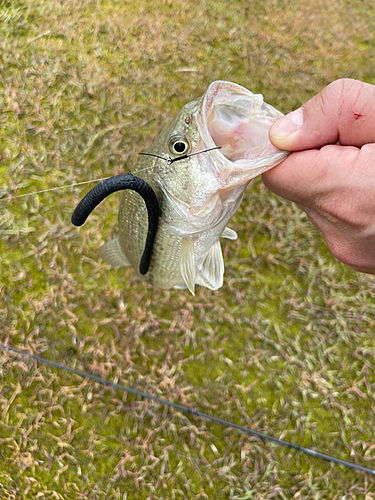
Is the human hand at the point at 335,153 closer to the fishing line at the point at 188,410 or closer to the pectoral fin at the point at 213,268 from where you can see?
the pectoral fin at the point at 213,268

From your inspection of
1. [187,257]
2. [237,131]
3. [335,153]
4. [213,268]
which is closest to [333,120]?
[335,153]

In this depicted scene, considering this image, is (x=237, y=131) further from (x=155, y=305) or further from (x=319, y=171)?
(x=155, y=305)

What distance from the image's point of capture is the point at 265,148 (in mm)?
1028

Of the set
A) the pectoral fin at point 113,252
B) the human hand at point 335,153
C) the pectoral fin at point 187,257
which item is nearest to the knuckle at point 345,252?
the human hand at point 335,153

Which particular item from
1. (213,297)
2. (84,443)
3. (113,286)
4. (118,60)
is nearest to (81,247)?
(113,286)

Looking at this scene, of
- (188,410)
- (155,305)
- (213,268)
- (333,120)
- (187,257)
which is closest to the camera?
(333,120)

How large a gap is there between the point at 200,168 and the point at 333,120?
1.22 ft

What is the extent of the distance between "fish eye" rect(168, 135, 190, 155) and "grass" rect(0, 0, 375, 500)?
1.17 m

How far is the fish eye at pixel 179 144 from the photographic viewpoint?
104 cm

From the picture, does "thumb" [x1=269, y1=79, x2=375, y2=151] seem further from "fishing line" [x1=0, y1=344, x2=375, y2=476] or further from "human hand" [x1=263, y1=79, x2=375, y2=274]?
"fishing line" [x1=0, y1=344, x2=375, y2=476]

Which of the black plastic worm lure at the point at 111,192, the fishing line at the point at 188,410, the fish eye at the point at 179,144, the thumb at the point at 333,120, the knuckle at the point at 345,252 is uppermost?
the thumb at the point at 333,120

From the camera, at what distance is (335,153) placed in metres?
0.98

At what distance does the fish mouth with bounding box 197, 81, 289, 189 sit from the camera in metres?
0.96

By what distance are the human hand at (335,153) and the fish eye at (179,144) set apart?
0.78 feet
